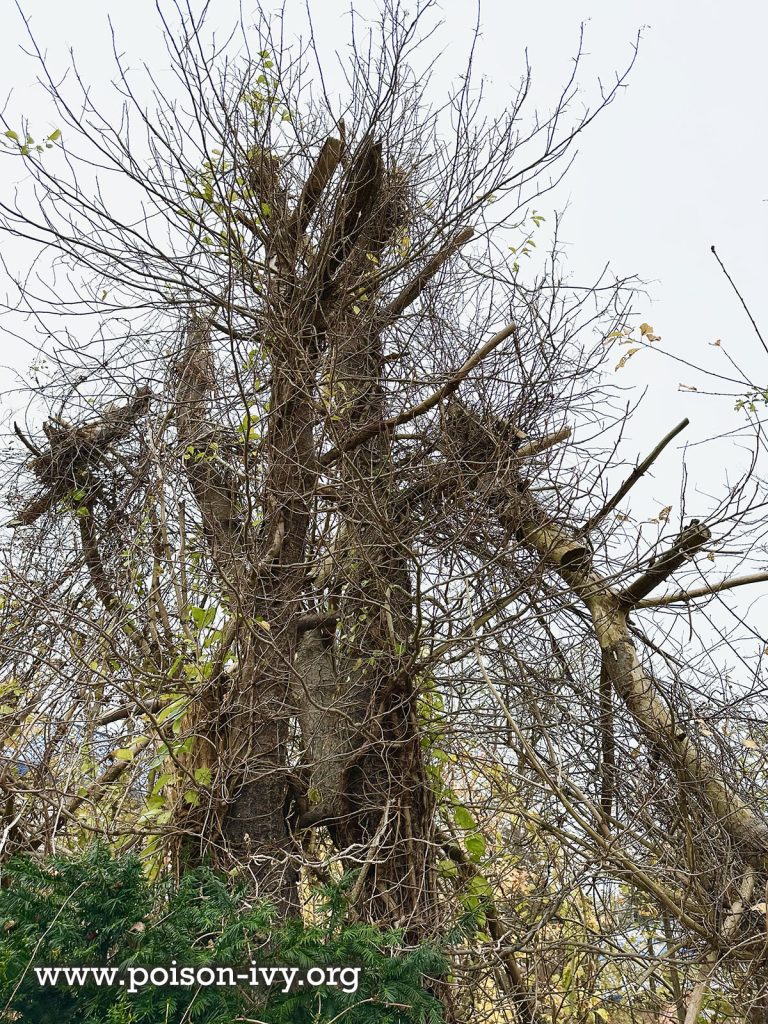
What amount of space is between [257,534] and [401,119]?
2.16 meters

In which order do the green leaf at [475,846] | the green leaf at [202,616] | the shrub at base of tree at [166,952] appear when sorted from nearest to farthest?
1. the shrub at base of tree at [166,952]
2. the green leaf at [202,616]
3. the green leaf at [475,846]

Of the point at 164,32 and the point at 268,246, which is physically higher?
the point at 164,32

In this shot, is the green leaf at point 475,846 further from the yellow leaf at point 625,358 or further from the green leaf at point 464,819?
the yellow leaf at point 625,358

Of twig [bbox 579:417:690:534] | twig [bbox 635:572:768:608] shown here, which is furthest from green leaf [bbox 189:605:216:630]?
twig [bbox 635:572:768:608]

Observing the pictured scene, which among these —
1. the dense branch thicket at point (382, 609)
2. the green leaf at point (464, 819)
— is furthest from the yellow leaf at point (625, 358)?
the green leaf at point (464, 819)

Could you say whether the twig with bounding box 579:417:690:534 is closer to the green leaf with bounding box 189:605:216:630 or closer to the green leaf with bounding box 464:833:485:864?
the green leaf with bounding box 464:833:485:864

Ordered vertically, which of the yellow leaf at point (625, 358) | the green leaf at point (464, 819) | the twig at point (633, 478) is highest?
the yellow leaf at point (625, 358)

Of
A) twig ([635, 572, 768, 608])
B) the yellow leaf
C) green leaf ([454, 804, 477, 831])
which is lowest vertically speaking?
green leaf ([454, 804, 477, 831])

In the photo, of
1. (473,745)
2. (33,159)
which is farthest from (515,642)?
(33,159)

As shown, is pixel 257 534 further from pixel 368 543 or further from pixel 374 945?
pixel 374 945

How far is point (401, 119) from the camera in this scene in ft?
13.4

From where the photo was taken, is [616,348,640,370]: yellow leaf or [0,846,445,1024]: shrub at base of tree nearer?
[0,846,445,1024]: shrub at base of tree

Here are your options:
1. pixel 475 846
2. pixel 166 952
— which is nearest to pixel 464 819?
pixel 475 846

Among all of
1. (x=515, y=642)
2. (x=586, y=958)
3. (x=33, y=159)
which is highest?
(x=33, y=159)
